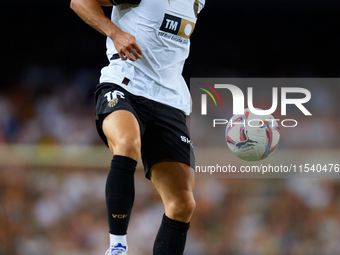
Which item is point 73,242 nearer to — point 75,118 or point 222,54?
point 75,118

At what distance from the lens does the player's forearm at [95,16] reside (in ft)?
7.88

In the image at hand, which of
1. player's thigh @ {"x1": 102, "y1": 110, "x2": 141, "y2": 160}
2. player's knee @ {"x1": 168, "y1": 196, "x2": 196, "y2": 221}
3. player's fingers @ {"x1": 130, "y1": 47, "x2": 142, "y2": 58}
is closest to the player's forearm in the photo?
player's fingers @ {"x1": 130, "y1": 47, "x2": 142, "y2": 58}

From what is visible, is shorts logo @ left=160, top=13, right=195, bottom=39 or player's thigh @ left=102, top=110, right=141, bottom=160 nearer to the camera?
player's thigh @ left=102, top=110, right=141, bottom=160

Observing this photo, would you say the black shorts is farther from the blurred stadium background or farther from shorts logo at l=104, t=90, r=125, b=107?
the blurred stadium background

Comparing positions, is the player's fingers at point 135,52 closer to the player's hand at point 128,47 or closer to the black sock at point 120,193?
the player's hand at point 128,47

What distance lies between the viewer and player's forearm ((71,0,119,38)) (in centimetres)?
240

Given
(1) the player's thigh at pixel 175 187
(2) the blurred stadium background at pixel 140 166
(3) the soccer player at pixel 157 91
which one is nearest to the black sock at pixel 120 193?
(3) the soccer player at pixel 157 91

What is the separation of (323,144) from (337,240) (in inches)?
50.1

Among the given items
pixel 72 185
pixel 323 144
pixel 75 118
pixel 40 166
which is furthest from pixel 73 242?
pixel 323 144

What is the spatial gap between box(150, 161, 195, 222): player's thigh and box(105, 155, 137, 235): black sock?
0.52m

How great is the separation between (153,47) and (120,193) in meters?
0.95

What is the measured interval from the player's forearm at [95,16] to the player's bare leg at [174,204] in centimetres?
83

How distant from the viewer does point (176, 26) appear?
271 centimetres

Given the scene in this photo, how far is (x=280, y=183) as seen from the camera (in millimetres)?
5977
